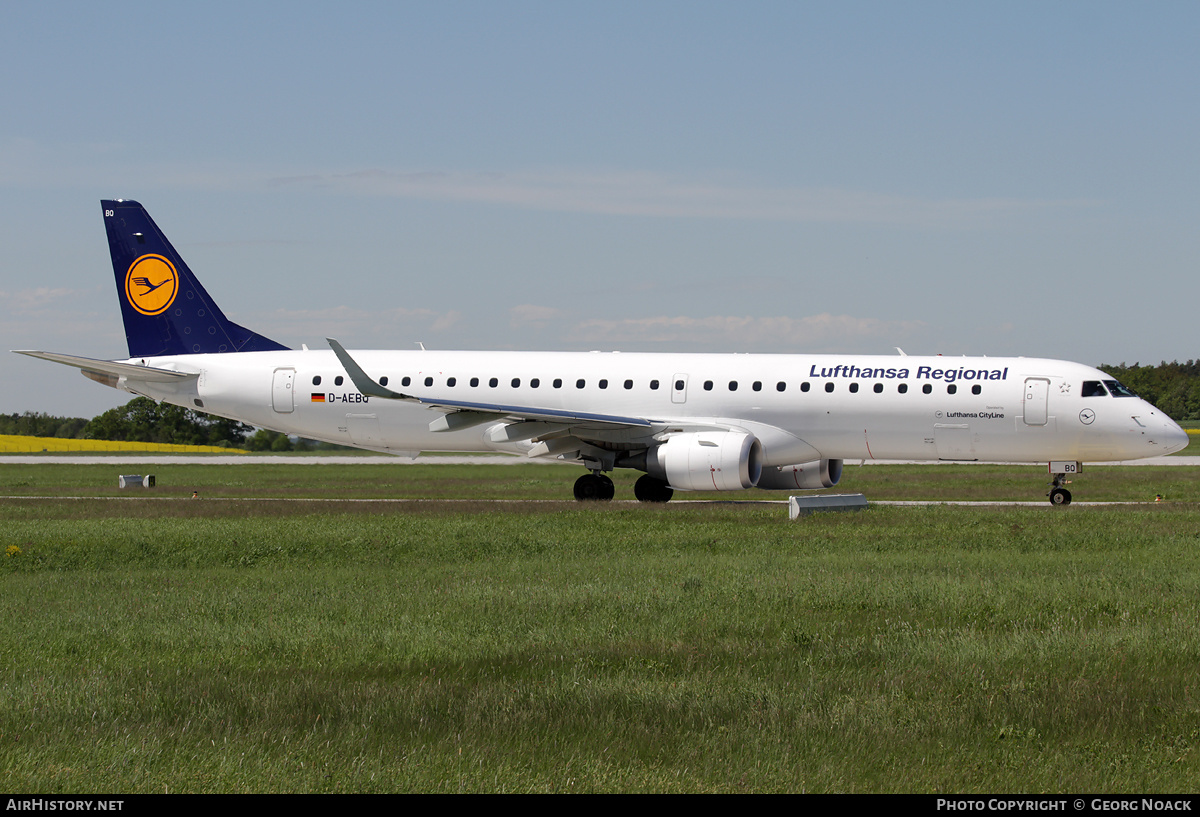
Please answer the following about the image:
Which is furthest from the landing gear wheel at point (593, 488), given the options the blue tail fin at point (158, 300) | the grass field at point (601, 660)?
the blue tail fin at point (158, 300)

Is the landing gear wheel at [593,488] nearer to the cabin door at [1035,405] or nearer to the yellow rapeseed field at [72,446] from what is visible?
the cabin door at [1035,405]

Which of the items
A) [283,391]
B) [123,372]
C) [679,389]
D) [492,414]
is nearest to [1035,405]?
[679,389]

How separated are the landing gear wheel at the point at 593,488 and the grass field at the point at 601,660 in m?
8.65

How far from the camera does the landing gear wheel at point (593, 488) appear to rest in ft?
95.2

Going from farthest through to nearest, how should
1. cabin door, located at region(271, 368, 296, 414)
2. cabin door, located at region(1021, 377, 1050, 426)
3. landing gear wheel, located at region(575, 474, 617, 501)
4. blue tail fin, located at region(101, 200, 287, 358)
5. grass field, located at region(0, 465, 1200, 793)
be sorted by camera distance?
blue tail fin, located at region(101, 200, 287, 358) → cabin door, located at region(271, 368, 296, 414) → landing gear wheel, located at region(575, 474, 617, 501) → cabin door, located at region(1021, 377, 1050, 426) → grass field, located at region(0, 465, 1200, 793)

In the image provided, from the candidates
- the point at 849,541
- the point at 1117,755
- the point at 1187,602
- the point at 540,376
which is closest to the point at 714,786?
the point at 1117,755

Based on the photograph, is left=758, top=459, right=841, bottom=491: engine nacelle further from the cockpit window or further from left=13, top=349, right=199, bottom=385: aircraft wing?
left=13, top=349, right=199, bottom=385: aircraft wing

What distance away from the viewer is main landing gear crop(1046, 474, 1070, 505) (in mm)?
27562

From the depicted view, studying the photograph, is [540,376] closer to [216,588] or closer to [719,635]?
[216,588]

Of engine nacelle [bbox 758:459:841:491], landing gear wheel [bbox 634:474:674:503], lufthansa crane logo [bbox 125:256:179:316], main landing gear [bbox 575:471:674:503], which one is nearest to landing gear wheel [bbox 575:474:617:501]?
main landing gear [bbox 575:471:674:503]

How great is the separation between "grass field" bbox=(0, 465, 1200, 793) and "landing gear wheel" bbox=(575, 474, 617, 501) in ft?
28.4

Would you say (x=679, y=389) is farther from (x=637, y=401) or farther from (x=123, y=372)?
(x=123, y=372)

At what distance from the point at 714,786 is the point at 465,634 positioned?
15.1 ft

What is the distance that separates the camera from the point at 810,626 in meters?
11.6
